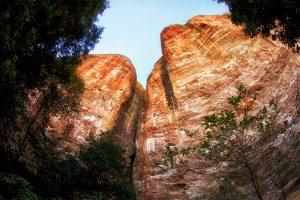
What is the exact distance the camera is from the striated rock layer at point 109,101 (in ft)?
109

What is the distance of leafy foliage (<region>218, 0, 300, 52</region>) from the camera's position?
441 inches

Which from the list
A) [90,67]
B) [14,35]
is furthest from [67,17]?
[90,67]

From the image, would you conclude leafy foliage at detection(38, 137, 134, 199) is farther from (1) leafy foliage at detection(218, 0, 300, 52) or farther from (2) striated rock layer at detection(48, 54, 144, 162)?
(1) leafy foliage at detection(218, 0, 300, 52)

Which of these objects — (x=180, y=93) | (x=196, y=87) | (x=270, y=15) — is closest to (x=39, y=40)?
(x=270, y=15)

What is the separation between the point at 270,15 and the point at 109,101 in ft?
87.6

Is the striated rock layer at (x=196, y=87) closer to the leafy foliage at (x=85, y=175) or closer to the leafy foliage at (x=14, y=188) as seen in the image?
the leafy foliage at (x=85, y=175)

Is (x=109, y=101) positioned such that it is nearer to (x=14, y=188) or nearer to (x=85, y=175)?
(x=85, y=175)

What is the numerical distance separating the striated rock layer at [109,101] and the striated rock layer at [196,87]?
5.17 ft

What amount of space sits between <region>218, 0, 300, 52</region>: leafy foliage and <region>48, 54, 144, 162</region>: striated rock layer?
2029 centimetres

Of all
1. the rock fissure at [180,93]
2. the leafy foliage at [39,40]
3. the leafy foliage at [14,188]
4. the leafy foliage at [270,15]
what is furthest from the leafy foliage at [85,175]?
the leafy foliage at [270,15]

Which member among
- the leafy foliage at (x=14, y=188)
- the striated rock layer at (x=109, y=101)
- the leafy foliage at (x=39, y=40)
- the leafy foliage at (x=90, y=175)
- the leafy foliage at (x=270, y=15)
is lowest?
the leafy foliage at (x=14, y=188)

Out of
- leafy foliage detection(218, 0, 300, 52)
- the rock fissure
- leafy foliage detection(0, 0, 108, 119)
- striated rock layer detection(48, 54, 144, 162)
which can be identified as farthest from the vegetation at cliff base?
striated rock layer detection(48, 54, 144, 162)

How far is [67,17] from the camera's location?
15.3m

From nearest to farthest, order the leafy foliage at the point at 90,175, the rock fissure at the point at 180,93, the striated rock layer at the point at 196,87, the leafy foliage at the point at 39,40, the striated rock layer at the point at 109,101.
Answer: the leafy foliage at the point at 39,40 → the leafy foliage at the point at 90,175 → the striated rock layer at the point at 196,87 → the rock fissure at the point at 180,93 → the striated rock layer at the point at 109,101
